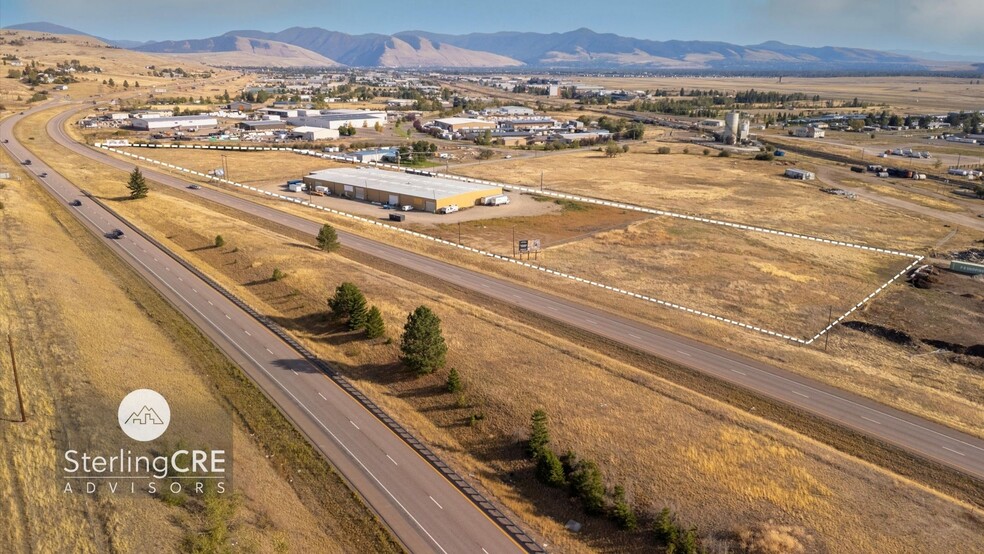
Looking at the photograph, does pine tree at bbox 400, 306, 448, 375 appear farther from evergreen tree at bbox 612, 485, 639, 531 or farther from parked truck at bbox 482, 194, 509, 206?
parked truck at bbox 482, 194, 509, 206

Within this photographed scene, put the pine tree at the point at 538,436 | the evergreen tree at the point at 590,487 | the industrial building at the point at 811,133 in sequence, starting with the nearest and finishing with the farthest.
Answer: the evergreen tree at the point at 590,487
the pine tree at the point at 538,436
the industrial building at the point at 811,133

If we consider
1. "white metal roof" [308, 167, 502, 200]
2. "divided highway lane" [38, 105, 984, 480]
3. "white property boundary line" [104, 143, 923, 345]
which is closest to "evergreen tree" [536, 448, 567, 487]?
"divided highway lane" [38, 105, 984, 480]

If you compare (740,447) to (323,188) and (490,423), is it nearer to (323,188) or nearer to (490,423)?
(490,423)

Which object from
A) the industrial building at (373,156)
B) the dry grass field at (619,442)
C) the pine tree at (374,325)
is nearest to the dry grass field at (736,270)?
the dry grass field at (619,442)

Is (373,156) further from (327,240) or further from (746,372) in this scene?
(746,372)

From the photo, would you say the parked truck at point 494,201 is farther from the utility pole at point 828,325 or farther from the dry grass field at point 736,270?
the utility pole at point 828,325

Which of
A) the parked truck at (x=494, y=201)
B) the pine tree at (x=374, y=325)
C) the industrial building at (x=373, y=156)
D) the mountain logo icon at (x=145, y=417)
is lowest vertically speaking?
the mountain logo icon at (x=145, y=417)
